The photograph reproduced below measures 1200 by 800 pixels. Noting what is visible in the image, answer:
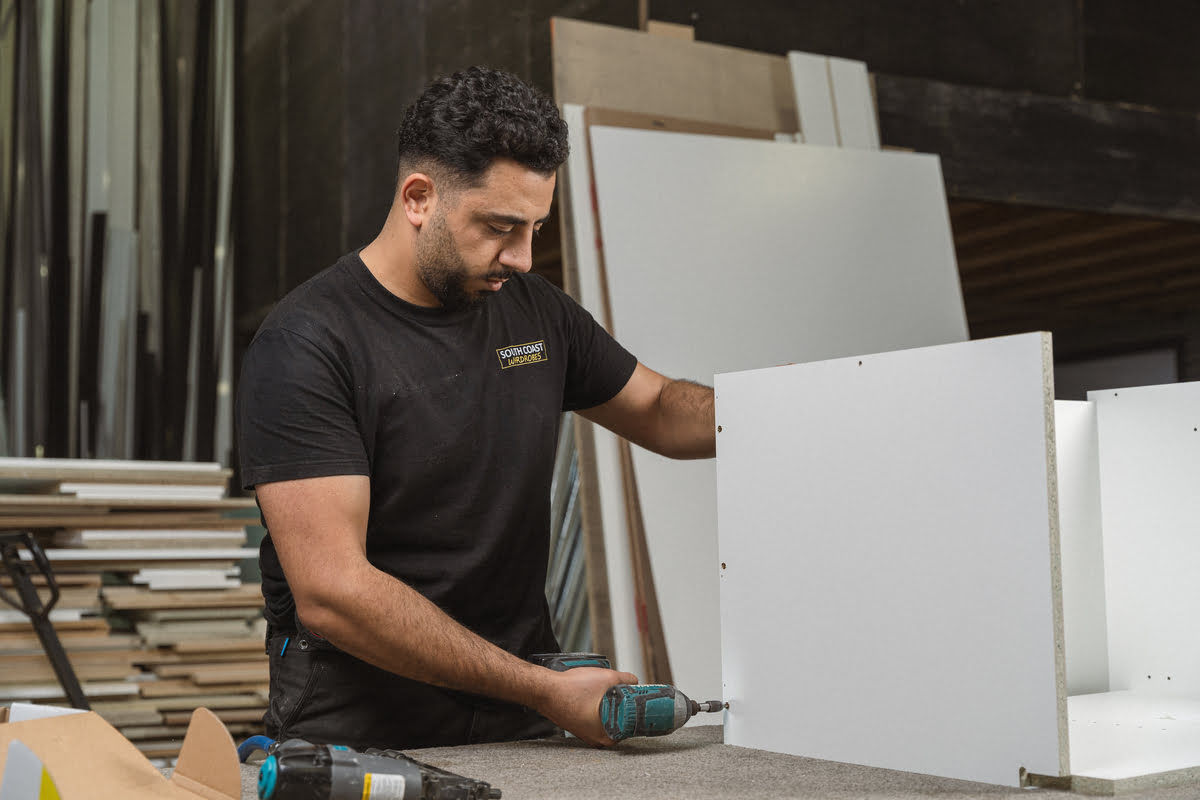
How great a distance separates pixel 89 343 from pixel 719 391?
3.59 metres

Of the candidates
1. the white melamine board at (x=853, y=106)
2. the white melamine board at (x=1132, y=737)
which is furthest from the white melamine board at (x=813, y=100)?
the white melamine board at (x=1132, y=737)

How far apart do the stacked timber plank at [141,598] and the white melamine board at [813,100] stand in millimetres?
2109

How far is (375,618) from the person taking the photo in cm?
149

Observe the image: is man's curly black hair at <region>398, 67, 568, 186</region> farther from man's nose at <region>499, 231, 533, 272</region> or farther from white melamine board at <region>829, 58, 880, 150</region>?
white melamine board at <region>829, 58, 880, 150</region>

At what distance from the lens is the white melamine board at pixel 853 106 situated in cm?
381

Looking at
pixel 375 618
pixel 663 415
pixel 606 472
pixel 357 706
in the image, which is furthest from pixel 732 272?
pixel 375 618

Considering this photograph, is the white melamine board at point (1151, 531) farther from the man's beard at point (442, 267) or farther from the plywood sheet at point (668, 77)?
the plywood sheet at point (668, 77)

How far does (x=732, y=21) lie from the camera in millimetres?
4410

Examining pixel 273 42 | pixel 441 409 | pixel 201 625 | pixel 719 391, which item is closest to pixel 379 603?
pixel 441 409

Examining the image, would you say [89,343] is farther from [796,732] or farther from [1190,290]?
[1190,290]

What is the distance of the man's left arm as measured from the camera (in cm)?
195

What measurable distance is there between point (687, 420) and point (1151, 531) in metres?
0.72

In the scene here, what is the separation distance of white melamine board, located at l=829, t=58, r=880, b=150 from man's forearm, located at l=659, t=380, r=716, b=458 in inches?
80.3

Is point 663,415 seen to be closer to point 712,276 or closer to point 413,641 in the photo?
point 413,641
